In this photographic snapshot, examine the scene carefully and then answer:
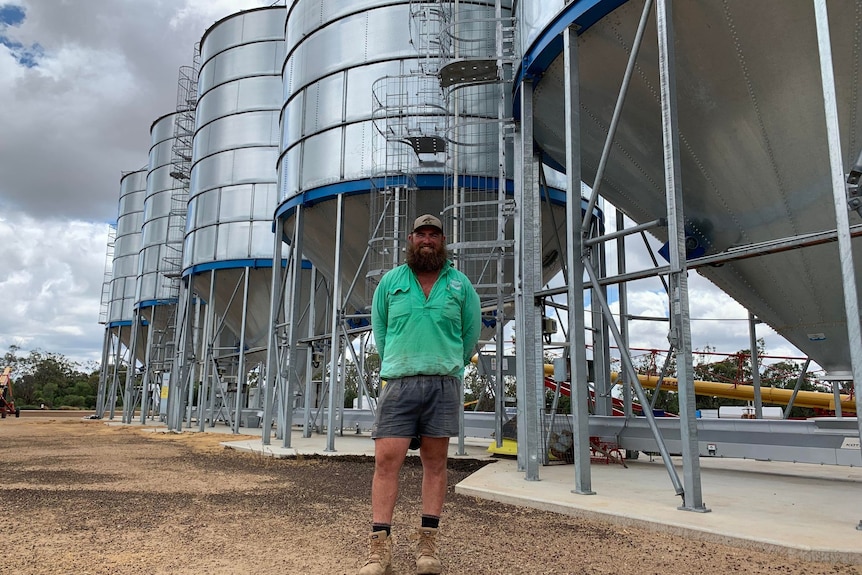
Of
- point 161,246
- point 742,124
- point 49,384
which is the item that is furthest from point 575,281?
point 49,384

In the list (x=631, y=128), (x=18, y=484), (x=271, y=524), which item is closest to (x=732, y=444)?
(x=631, y=128)

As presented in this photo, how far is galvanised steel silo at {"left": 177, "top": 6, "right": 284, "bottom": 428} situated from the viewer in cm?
1995

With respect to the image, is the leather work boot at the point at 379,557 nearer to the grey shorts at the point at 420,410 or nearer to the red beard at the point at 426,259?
the grey shorts at the point at 420,410

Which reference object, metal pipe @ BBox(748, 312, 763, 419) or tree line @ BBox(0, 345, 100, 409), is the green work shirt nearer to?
metal pipe @ BBox(748, 312, 763, 419)

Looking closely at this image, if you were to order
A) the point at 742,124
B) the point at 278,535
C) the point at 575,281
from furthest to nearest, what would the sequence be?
1. the point at 575,281
2. the point at 742,124
3. the point at 278,535

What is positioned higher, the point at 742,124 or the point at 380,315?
the point at 742,124

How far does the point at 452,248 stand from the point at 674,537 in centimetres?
617

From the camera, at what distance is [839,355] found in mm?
7516

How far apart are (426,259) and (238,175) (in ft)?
58.9

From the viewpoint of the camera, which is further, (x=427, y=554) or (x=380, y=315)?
(x=380, y=315)

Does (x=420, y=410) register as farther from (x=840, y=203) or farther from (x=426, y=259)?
(x=840, y=203)

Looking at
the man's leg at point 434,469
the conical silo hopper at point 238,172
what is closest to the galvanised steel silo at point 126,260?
the conical silo hopper at point 238,172

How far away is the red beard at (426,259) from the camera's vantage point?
3.81m

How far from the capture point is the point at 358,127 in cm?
1298
